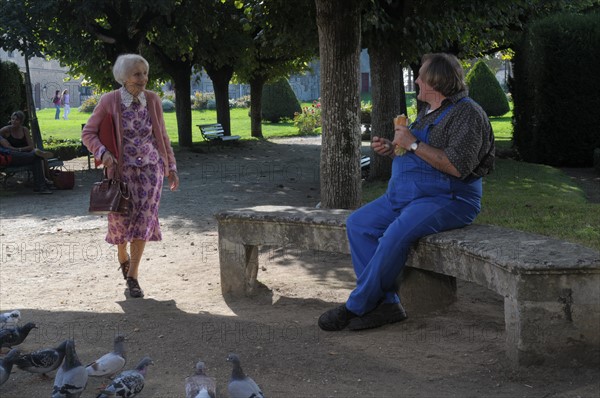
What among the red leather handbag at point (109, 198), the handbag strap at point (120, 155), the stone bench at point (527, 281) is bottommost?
the stone bench at point (527, 281)

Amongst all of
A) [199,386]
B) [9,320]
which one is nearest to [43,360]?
[199,386]

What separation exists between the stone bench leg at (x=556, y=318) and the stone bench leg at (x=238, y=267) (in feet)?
9.07

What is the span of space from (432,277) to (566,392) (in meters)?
1.74

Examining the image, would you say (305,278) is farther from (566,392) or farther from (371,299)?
(566,392)

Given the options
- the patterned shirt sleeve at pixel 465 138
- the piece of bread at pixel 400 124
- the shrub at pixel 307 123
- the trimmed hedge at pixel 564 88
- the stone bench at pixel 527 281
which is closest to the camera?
the stone bench at pixel 527 281

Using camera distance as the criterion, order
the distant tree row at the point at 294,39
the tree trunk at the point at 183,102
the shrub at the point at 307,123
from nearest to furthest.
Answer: the distant tree row at the point at 294,39 → the tree trunk at the point at 183,102 → the shrub at the point at 307,123

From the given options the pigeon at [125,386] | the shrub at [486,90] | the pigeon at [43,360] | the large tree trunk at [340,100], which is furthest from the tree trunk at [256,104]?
the pigeon at [125,386]

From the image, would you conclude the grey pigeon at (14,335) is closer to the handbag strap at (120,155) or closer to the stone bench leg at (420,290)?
the handbag strap at (120,155)

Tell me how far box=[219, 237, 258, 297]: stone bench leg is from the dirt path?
0.52ft

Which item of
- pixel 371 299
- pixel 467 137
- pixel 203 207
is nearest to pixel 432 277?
pixel 371 299

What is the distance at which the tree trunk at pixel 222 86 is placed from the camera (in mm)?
26797

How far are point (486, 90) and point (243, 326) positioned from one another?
35.1 metres

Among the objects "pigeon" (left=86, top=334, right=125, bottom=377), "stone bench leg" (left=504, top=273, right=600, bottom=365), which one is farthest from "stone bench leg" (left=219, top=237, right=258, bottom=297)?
"stone bench leg" (left=504, top=273, right=600, bottom=365)

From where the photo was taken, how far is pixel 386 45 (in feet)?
45.6
